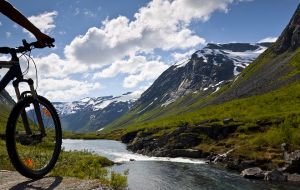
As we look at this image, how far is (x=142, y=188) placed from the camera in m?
51.1

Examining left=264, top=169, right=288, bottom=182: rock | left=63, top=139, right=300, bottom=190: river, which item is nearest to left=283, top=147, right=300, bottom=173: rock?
left=264, top=169, right=288, bottom=182: rock

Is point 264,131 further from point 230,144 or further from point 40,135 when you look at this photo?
point 40,135

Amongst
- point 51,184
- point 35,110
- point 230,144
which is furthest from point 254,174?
point 51,184

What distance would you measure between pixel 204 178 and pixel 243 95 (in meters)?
128

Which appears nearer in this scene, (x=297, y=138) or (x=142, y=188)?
(x=142, y=188)

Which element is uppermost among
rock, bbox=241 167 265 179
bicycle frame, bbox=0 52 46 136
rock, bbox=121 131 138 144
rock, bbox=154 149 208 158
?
rock, bbox=121 131 138 144

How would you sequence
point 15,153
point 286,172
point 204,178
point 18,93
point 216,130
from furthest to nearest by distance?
point 216,130 < point 286,172 < point 204,178 < point 18,93 < point 15,153

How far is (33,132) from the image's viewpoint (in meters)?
9.48

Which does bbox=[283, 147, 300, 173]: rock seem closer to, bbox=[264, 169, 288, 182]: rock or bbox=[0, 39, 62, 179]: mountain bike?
bbox=[264, 169, 288, 182]: rock

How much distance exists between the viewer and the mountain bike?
26.5 ft

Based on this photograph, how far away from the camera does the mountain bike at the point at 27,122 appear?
26.5 ft

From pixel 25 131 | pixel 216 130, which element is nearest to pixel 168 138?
pixel 216 130

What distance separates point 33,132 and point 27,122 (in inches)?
19.8

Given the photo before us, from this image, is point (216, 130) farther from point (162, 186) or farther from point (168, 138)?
point (162, 186)
